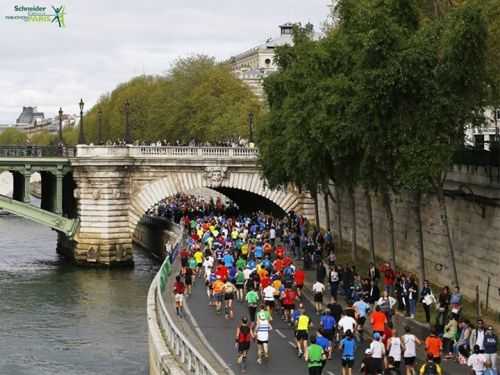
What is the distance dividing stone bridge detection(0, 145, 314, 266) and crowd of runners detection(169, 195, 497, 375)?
12.2 m

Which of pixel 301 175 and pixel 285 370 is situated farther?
pixel 301 175

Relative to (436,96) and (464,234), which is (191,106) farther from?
(436,96)

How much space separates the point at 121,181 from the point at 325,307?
99.8 ft

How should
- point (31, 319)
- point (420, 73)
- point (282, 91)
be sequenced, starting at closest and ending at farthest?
point (420, 73)
point (31, 319)
point (282, 91)

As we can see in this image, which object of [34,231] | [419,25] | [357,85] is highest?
[419,25]

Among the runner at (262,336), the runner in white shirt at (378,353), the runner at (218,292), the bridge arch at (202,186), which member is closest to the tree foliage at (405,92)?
the runner at (218,292)

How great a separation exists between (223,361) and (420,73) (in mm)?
10745

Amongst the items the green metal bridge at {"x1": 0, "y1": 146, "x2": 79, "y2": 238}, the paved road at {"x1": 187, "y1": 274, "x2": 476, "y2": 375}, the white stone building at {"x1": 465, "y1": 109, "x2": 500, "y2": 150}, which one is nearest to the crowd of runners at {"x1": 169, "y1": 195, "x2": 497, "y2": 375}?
the paved road at {"x1": 187, "y1": 274, "x2": 476, "y2": 375}

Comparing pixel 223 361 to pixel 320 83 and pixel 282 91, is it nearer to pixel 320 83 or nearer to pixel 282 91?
pixel 320 83

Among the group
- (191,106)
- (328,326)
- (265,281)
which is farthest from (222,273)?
(191,106)

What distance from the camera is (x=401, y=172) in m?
32.2

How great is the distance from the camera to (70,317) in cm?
Answer: 4553

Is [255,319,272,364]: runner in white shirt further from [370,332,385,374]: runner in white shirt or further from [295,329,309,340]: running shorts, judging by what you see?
[370,332,385,374]: runner in white shirt

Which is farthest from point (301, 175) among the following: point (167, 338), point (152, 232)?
point (152, 232)
